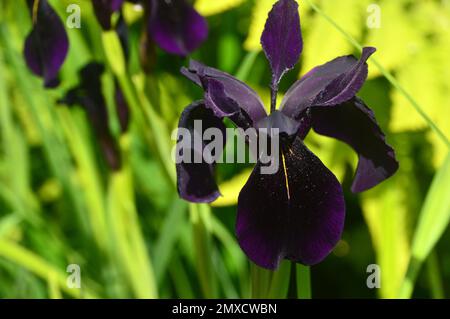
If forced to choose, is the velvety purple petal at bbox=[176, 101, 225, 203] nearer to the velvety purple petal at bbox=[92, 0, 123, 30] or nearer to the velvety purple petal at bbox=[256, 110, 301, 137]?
the velvety purple petal at bbox=[256, 110, 301, 137]

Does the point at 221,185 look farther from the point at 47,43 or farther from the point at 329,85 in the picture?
the point at 329,85

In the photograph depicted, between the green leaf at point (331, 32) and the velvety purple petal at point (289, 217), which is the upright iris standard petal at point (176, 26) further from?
the velvety purple petal at point (289, 217)

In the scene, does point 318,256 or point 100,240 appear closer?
point 318,256

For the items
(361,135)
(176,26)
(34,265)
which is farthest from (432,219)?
(34,265)
